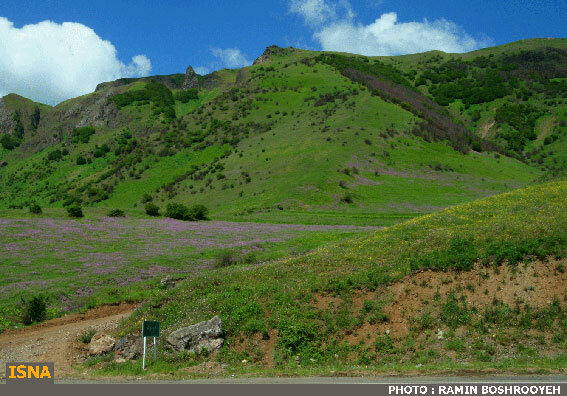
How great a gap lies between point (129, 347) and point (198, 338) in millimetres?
2967

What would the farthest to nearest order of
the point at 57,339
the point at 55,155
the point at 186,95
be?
the point at 186,95
the point at 55,155
the point at 57,339

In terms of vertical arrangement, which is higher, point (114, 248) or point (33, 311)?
point (114, 248)

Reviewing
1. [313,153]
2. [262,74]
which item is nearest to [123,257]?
[313,153]

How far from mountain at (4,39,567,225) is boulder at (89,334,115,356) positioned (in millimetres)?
40288

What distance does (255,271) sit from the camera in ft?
71.8

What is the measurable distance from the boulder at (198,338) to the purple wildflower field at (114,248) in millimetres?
10087

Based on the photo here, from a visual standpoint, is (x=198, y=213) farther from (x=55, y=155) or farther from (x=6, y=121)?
(x=6, y=121)

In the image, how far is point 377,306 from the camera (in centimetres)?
1652

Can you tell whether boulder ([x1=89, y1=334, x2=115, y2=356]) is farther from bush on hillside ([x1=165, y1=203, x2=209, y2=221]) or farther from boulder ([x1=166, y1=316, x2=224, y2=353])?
bush on hillside ([x1=165, y1=203, x2=209, y2=221])

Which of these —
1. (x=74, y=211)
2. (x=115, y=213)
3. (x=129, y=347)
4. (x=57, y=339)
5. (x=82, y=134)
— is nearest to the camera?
(x=129, y=347)

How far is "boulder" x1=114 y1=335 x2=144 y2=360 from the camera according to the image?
1566 centimetres

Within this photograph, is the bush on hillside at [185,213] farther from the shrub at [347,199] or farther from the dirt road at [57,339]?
the dirt road at [57,339]

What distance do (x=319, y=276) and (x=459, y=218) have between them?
10418 millimetres

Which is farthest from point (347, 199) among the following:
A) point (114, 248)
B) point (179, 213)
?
point (114, 248)
